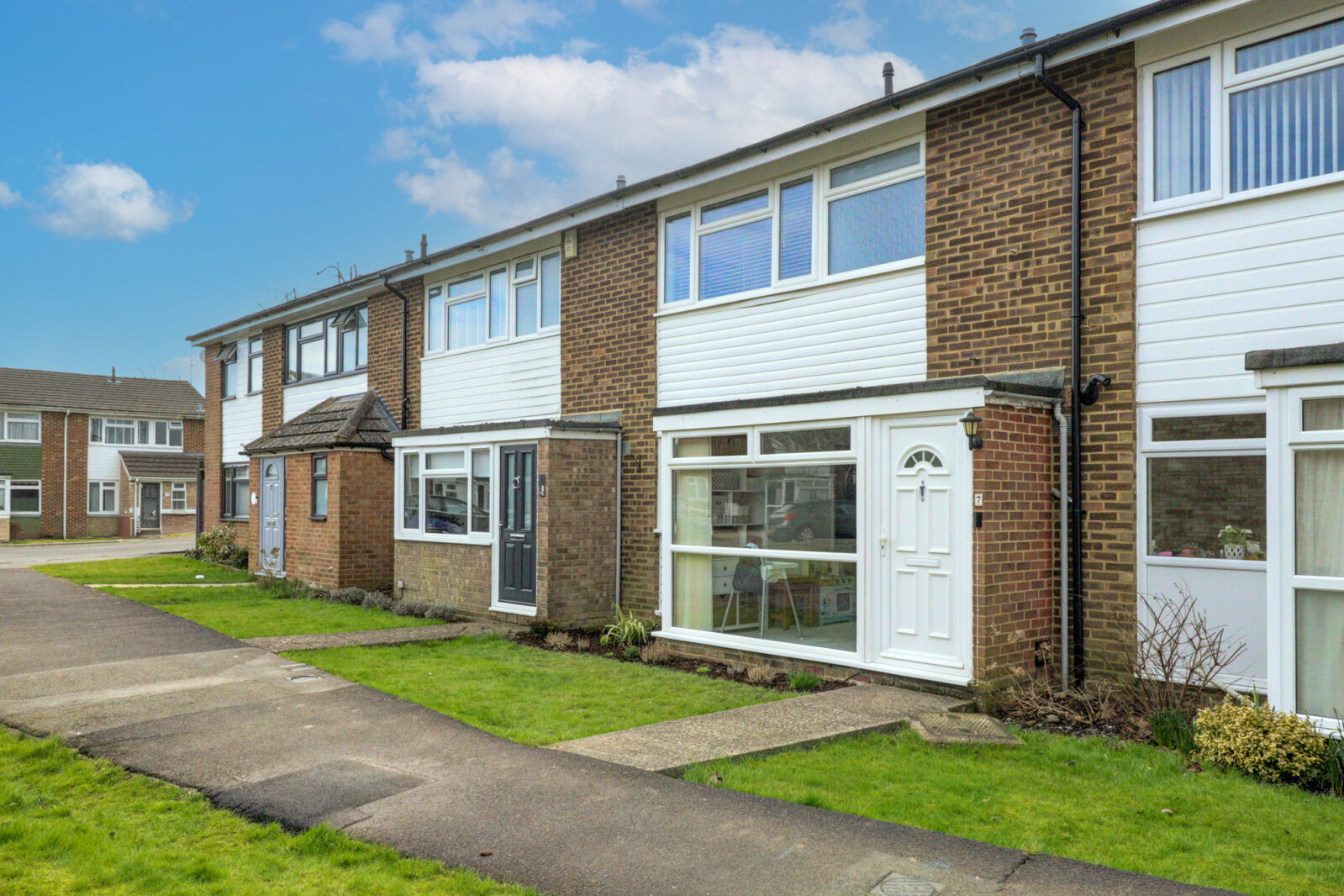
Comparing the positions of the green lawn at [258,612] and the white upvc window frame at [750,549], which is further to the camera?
the green lawn at [258,612]

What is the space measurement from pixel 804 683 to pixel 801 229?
4.73m

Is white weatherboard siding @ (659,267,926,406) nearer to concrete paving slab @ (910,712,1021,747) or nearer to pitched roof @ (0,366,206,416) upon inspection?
concrete paving slab @ (910,712,1021,747)

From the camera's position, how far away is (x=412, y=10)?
19062 mm

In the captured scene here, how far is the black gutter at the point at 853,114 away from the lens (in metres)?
7.45

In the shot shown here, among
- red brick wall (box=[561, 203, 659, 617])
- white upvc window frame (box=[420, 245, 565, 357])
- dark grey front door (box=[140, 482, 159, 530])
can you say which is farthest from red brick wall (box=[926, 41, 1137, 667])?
dark grey front door (box=[140, 482, 159, 530])

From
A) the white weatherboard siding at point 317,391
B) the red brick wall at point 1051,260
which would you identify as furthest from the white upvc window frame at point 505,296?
the red brick wall at point 1051,260

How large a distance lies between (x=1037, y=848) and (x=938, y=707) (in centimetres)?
264

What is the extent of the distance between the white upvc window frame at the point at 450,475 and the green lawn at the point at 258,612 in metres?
1.17

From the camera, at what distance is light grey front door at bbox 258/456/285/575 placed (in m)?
17.0

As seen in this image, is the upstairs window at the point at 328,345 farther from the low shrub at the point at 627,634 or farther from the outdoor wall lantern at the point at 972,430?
the outdoor wall lantern at the point at 972,430

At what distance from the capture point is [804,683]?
826 cm

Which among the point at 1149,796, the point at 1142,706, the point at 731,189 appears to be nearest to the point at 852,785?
the point at 1149,796

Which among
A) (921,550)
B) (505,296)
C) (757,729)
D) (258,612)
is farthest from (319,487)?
(757,729)

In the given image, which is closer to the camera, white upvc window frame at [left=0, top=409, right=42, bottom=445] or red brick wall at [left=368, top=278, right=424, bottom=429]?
red brick wall at [left=368, top=278, right=424, bottom=429]
